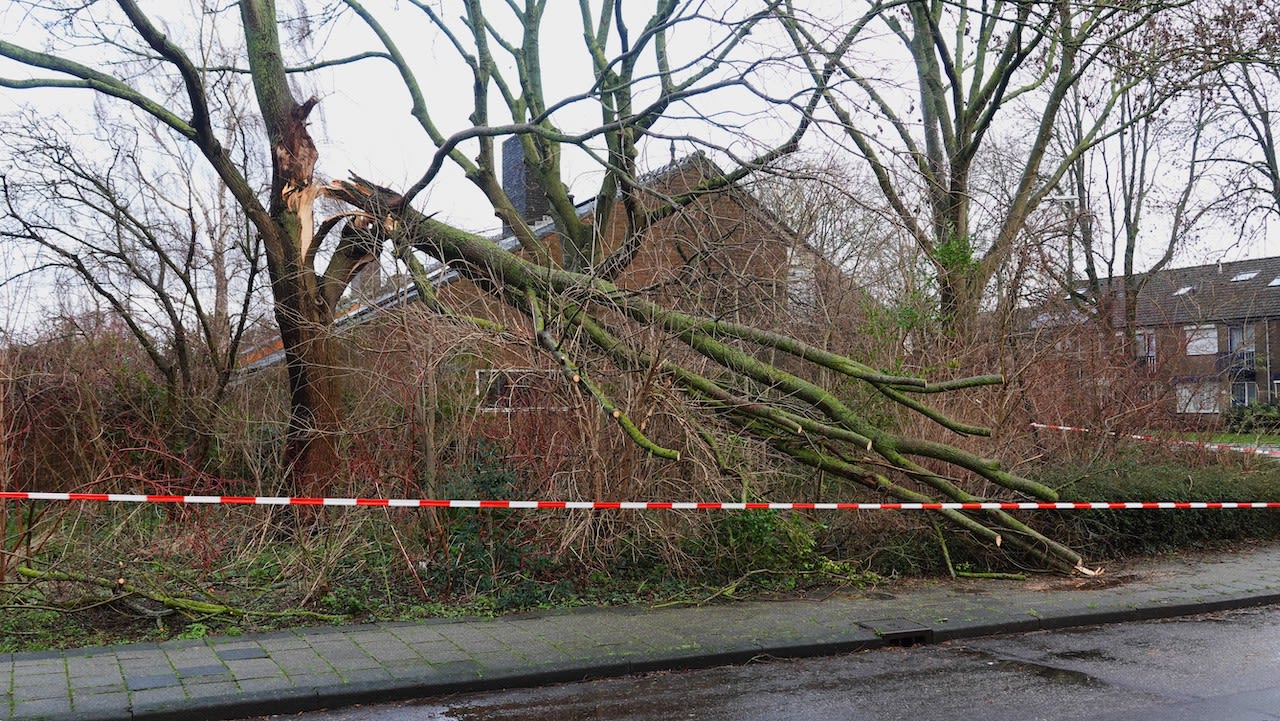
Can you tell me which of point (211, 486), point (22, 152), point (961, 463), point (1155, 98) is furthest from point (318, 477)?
point (1155, 98)

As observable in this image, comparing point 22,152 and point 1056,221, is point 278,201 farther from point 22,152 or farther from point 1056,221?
point 1056,221

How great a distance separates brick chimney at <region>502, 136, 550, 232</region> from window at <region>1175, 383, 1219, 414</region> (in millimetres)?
14324

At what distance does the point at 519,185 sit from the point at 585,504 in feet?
66.2

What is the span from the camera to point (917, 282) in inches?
493

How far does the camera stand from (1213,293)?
26297 millimetres

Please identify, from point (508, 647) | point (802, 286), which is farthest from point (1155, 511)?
point (508, 647)

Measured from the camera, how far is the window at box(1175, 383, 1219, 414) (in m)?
16.0

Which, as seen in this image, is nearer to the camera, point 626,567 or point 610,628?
point 610,628

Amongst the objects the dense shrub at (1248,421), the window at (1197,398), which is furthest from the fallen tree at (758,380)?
A: the dense shrub at (1248,421)

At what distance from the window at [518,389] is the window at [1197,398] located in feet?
36.9

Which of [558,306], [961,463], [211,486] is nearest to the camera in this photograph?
[558,306]

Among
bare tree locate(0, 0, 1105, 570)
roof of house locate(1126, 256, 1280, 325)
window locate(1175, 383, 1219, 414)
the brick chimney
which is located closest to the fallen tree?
bare tree locate(0, 0, 1105, 570)

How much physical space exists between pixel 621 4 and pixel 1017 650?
30.1 feet

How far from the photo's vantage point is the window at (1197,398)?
16.0 m
